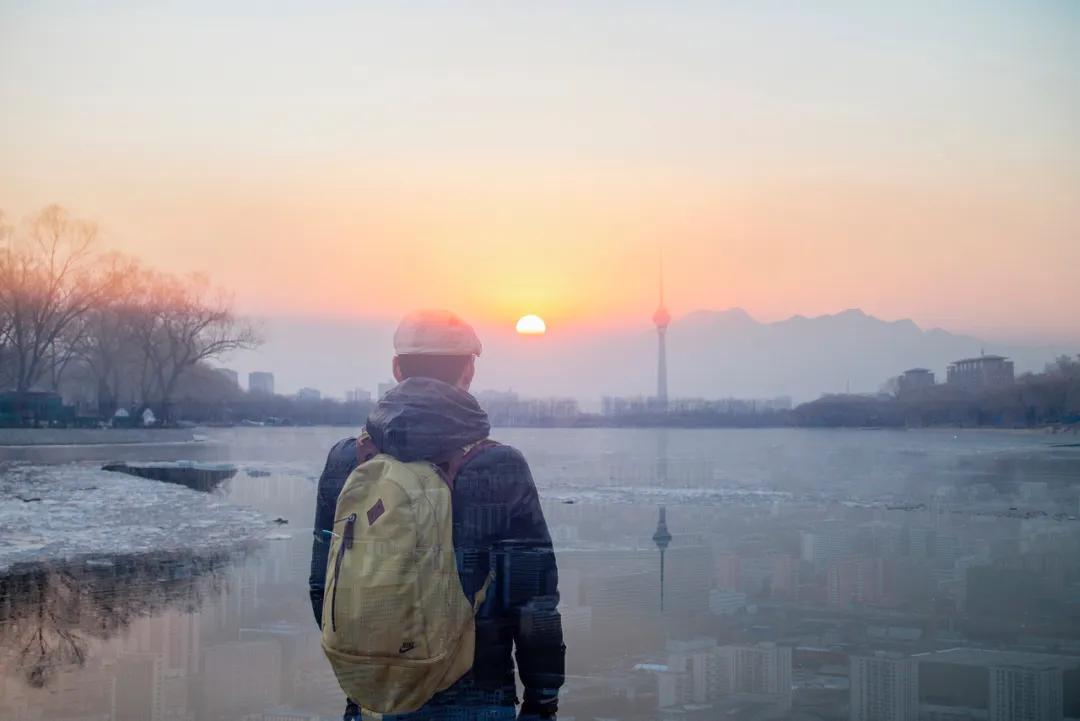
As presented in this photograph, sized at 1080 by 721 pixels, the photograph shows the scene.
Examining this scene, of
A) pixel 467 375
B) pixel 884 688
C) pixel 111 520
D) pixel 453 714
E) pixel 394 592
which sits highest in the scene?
pixel 467 375

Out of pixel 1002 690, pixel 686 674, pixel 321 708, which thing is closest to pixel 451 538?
pixel 321 708

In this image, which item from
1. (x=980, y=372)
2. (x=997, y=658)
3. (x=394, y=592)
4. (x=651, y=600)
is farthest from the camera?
(x=980, y=372)

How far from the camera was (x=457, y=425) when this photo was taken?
2.19 metres

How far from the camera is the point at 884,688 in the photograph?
4.48m

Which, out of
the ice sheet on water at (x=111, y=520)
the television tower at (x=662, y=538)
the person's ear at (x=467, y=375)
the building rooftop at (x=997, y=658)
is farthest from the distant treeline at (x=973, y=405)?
the person's ear at (x=467, y=375)

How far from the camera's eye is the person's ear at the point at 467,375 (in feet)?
7.88

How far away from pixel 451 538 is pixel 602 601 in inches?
167

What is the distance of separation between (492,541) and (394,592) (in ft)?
0.92

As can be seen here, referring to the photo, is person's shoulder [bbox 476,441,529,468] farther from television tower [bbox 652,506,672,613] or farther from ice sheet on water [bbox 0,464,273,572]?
ice sheet on water [bbox 0,464,273,572]

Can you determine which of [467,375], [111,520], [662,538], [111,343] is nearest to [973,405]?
[662,538]

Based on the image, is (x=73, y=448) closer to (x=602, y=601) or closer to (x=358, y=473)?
(x=602, y=601)

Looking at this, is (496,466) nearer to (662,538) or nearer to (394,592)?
(394,592)

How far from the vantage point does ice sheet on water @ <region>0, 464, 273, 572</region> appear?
27.3 ft

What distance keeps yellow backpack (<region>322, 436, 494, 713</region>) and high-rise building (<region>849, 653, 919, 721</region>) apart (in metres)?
2.73
